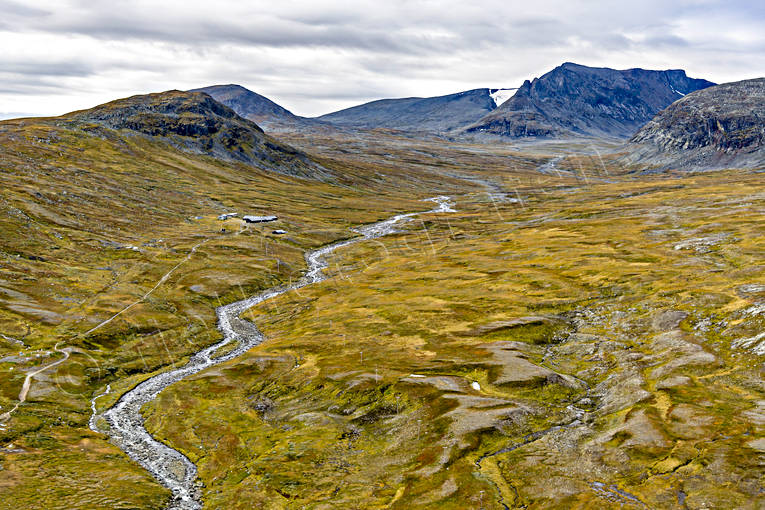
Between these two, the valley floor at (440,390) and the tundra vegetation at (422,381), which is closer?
the valley floor at (440,390)

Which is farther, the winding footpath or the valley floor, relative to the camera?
the winding footpath

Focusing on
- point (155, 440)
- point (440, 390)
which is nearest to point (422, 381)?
point (440, 390)

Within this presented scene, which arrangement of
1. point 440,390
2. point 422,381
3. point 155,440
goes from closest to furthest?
point 440,390 < point 155,440 < point 422,381

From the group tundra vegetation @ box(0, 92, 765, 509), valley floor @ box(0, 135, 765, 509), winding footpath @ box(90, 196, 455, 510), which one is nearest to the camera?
valley floor @ box(0, 135, 765, 509)

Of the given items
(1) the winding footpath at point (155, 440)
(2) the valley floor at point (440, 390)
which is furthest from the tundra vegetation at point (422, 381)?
(1) the winding footpath at point (155, 440)

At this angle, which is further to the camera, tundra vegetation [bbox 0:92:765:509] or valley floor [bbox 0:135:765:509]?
tundra vegetation [bbox 0:92:765:509]

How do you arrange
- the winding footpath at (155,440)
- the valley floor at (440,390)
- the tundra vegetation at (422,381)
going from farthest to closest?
the winding footpath at (155,440), the tundra vegetation at (422,381), the valley floor at (440,390)

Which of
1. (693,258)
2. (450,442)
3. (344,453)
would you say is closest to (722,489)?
(450,442)

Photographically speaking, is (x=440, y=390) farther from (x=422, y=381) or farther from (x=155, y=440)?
(x=155, y=440)

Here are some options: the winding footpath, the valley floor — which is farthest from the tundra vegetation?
the winding footpath

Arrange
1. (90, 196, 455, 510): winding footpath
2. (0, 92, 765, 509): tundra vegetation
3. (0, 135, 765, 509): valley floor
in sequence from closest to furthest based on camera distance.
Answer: (0, 135, 765, 509): valley floor, (0, 92, 765, 509): tundra vegetation, (90, 196, 455, 510): winding footpath

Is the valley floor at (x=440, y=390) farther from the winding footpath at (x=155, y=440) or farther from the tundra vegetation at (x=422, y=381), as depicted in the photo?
the winding footpath at (x=155, y=440)

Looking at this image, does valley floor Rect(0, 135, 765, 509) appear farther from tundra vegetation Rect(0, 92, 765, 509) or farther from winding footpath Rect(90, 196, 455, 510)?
winding footpath Rect(90, 196, 455, 510)
